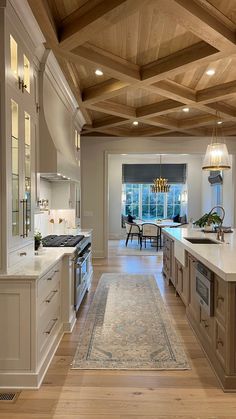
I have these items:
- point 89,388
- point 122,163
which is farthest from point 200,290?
point 122,163

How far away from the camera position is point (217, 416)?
2105 mm

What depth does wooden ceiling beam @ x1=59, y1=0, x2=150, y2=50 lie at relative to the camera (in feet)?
8.38

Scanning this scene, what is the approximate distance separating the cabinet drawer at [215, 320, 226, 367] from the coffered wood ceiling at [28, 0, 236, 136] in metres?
2.67

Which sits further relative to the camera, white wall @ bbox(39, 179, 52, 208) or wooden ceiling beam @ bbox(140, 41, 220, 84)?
white wall @ bbox(39, 179, 52, 208)

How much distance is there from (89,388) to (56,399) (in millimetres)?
274

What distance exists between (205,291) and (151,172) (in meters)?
9.83

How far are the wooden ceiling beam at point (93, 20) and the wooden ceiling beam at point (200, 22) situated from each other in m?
0.25

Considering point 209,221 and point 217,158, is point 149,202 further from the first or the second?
point 217,158

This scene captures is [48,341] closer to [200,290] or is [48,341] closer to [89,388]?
[89,388]

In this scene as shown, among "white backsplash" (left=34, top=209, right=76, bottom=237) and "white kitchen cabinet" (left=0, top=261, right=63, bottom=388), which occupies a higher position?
"white backsplash" (left=34, top=209, right=76, bottom=237)

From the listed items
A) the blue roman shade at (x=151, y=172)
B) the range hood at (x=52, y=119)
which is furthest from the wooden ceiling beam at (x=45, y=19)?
the blue roman shade at (x=151, y=172)

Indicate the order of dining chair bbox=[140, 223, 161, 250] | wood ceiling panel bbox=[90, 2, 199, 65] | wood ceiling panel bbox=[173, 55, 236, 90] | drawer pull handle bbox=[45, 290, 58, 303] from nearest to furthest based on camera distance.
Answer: drawer pull handle bbox=[45, 290, 58, 303]
wood ceiling panel bbox=[90, 2, 199, 65]
wood ceiling panel bbox=[173, 55, 236, 90]
dining chair bbox=[140, 223, 161, 250]

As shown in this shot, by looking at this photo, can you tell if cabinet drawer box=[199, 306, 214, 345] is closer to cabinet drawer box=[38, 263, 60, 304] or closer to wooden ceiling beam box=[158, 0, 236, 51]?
cabinet drawer box=[38, 263, 60, 304]

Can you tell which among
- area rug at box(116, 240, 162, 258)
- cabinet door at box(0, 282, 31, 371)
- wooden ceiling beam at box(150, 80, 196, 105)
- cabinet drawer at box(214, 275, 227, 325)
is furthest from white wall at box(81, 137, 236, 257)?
cabinet door at box(0, 282, 31, 371)
